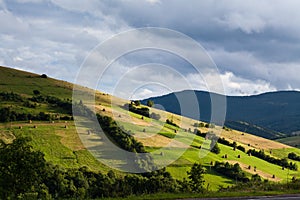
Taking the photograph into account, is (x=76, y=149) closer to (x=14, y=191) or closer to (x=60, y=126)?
(x=60, y=126)

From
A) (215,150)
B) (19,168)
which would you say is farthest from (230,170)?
(19,168)

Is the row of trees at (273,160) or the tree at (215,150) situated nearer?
the tree at (215,150)

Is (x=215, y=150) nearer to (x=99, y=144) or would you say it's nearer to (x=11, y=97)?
(x=99, y=144)

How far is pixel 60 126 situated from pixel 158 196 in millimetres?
117324

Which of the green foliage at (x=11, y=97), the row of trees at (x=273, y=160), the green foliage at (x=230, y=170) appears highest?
the green foliage at (x=11, y=97)

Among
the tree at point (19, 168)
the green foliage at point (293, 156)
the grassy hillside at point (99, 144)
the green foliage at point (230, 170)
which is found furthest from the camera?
the green foliage at point (293, 156)

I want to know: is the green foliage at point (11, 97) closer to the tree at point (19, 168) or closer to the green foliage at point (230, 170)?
the green foliage at point (230, 170)

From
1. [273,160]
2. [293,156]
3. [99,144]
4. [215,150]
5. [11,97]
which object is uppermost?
[11,97]

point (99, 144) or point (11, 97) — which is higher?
point (11, 97)

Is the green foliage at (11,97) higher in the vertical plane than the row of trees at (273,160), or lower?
higher

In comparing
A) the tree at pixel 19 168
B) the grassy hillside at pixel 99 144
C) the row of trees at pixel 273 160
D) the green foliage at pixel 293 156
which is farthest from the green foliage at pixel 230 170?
the tree at pixel 19 168

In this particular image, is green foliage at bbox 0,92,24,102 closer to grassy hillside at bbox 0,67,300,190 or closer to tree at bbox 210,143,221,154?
grassy hillside at bbox 0,67,300,190

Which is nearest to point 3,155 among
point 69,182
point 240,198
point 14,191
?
point 14,191

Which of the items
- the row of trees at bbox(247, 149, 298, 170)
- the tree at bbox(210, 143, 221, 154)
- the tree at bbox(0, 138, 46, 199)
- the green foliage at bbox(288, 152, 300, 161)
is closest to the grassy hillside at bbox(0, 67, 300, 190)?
the tree at bbox(210, 143, 221, 154)
